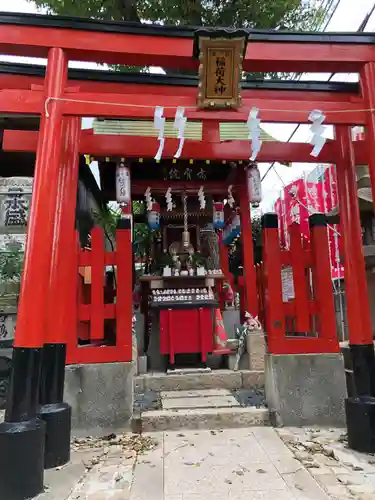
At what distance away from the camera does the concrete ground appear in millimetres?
2988

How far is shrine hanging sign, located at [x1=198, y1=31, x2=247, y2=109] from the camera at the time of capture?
414cm

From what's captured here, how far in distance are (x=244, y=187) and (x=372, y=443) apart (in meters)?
6.23

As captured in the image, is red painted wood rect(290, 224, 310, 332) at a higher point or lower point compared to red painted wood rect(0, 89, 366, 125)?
lower

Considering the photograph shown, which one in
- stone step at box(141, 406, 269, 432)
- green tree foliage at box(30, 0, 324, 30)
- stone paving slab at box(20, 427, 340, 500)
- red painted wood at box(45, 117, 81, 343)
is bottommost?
stone paving slab at box(20, 427, 340, 500)

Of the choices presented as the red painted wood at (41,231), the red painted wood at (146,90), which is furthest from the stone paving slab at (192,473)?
the red painted wood at (146,90)

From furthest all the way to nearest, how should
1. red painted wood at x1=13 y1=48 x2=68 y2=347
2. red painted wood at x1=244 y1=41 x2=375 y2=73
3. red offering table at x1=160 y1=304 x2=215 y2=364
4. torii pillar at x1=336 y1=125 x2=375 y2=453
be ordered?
red offering table at x1=160 y1=304 x2=215 y2=364 → red painted wood at x1=244 y1=41 x2=375 y2=73 → torii pillar at x1=336 y1=125 x2=375 y2=453 → red painted wood at x1=13 y1=48 x2=68 y2=347

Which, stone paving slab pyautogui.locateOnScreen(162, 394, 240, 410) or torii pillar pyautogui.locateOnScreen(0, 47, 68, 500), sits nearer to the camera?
torii pillar pyautogui.locateOnScreen(0, 47, 68, 500)

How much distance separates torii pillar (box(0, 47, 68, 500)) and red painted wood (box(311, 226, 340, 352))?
11.2 ft

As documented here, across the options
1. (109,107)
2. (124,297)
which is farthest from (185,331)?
(109,107)

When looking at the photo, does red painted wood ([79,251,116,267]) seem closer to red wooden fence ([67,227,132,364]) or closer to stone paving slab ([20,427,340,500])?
red wooden fence ([67,227,132,364])

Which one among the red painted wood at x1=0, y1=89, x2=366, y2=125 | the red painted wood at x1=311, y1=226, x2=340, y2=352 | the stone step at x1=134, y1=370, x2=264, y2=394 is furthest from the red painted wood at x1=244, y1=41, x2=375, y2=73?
the stone step at x1=134, y1=370, x2=264, y2=394

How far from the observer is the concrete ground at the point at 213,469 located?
299 centimetres

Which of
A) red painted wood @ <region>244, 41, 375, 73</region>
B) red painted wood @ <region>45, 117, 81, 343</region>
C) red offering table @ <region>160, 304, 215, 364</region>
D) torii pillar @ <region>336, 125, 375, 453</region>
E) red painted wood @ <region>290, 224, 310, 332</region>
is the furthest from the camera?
red offering table @ <region>160, 304, 215, 364</region>

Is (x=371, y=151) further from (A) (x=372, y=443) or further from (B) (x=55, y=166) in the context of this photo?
(B) (x=55, y=166)
